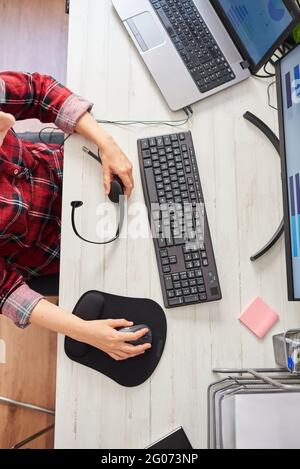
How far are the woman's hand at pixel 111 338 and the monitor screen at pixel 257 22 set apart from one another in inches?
26.6

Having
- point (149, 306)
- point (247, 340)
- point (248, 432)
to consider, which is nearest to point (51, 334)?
point (149, 306)

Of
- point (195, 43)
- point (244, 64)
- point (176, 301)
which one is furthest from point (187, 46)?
point (176, 301)

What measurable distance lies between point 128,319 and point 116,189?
0.30m

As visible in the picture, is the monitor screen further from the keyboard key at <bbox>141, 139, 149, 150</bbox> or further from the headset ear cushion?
the headset ear cushion

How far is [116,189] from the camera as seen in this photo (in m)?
1.04

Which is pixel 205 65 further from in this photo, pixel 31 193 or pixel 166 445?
pixel 166 445

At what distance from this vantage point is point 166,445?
97 centimetres

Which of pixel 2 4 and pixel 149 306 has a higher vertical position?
pixel 2 4

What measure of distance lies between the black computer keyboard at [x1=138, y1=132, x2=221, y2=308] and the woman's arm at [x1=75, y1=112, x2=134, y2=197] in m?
0.04

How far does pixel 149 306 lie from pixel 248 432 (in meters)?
0.34

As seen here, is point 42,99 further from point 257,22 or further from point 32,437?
point 32,437

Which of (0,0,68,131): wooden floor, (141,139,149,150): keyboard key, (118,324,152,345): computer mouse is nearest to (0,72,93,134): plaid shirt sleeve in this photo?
(141,139,149,150): keyboard key

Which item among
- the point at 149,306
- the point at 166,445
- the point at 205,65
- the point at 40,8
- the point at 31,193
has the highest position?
the point at 40,8

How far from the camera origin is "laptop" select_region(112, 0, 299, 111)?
1.10 meters
